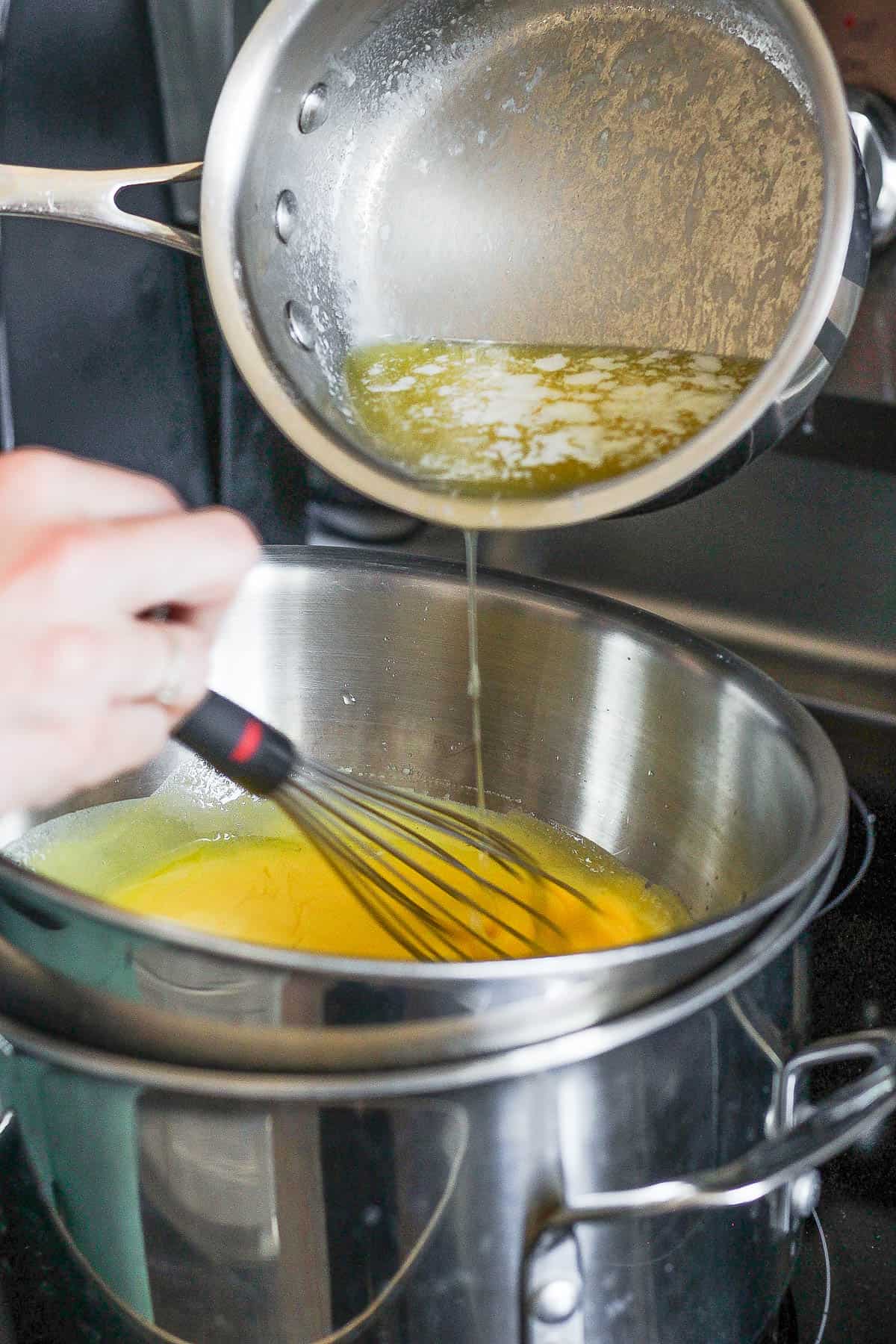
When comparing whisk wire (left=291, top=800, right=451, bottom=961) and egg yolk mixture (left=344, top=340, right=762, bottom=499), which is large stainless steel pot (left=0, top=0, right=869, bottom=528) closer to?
egg yolk mixture (left=344, top=340, right=762, bottom=499)

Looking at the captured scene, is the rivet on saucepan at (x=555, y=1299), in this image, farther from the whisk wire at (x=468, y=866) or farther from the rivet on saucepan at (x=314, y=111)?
the rivet on saucepan at (x=314, y=111)

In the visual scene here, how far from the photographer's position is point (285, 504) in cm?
84

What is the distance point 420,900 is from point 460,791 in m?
0.09

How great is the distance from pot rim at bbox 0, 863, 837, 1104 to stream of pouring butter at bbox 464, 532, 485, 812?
0.72ft

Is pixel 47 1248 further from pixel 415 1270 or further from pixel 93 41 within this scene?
pixel 93 41

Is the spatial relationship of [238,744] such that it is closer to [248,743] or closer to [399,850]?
[248,743]

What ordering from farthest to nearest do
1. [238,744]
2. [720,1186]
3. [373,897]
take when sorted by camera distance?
[373,897]
[238,744]
[720,1186]

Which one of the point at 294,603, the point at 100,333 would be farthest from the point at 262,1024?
the point at 100,333

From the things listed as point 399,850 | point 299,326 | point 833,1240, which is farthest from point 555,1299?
point 299,326

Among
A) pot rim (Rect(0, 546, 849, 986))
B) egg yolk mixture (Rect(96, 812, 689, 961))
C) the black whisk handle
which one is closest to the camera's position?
pot rim (Rect(0, 546, 849, 986))

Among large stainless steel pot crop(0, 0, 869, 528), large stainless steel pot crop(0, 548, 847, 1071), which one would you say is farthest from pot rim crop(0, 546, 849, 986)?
large stainless steel pot crop(0, 0, 869, 528)

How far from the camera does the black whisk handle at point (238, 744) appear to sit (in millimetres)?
460

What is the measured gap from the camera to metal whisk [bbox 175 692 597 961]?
1.56 ft

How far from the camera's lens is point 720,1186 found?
13.8 inches
